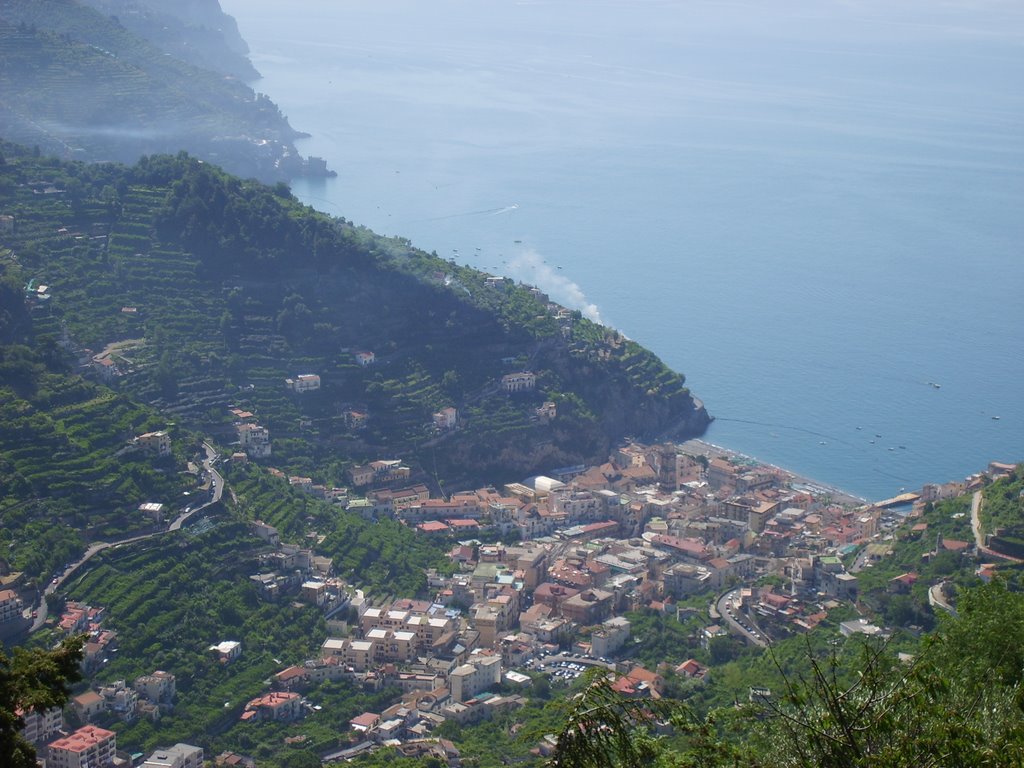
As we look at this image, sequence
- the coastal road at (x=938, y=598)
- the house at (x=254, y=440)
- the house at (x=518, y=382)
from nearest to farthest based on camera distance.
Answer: the coastal road at (x=938, y=598) < the house at (x=254, y=440) < the house at (x=518, y=382)

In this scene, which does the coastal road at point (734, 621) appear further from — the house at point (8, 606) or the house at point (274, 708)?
the house at point (8, 606)

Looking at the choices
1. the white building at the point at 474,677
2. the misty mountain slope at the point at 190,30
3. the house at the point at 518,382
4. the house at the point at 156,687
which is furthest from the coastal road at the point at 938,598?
the misty mountain slope at the point at 190,30

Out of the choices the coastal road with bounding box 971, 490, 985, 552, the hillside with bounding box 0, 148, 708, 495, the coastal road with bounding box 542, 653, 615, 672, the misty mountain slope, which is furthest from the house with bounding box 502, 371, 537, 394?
the misty mountain slope

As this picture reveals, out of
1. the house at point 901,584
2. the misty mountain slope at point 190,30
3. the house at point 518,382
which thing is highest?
the misty mountain slope at point 190,30

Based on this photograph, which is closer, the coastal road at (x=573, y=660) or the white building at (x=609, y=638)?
the coastal road at (x=573, y=660)

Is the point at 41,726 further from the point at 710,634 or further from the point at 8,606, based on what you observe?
the point at 710,634

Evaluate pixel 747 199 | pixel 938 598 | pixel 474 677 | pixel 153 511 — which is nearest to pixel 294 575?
pixel 153 511

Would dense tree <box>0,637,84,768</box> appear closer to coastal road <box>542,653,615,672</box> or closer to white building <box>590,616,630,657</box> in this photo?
coastal road <box>542,653,615,672</box>

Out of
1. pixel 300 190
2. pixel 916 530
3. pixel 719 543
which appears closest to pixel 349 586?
pixel 719 543
